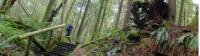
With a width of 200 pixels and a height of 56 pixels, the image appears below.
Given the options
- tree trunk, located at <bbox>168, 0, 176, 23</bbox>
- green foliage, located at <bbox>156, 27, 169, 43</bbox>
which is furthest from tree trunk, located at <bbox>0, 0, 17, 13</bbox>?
tree trunk, located at <bbox>168, 0, 176, 23</bbox>

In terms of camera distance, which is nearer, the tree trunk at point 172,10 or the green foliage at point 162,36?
the green foliage at point 162,36

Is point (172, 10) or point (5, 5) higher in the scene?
point (5, 5)

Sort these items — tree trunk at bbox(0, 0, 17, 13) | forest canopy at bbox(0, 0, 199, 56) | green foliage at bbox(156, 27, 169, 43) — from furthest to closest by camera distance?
1. tree trunk at bbox(0, 0, 17, 13)
2. green foliage at bbox(156, 27, 169, 43)
3. forest canopy at bbox(0, 0, 199, 56)

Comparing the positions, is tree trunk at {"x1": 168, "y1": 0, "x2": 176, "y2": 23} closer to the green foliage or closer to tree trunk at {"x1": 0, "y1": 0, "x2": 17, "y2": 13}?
the green foliage

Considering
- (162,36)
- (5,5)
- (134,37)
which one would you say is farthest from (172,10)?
(5,5)

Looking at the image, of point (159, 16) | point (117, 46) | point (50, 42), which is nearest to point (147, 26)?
point (159, 16)

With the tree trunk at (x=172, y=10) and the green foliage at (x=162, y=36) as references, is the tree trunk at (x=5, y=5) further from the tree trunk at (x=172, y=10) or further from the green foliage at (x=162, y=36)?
the tree trunk at (x=172, y=10)

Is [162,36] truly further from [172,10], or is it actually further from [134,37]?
[172,10]

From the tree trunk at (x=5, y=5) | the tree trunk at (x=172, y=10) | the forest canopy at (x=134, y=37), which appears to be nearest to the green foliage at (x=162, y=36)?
the forest canopy at (x=134, y=37)

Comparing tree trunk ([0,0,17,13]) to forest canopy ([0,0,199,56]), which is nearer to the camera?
forest canopy ([0,0,199,56])

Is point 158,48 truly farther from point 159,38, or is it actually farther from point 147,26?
point 147,26

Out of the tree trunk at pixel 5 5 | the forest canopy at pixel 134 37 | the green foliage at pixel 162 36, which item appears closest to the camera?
the forest canopy at pixel 134 37

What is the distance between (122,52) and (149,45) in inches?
33.2

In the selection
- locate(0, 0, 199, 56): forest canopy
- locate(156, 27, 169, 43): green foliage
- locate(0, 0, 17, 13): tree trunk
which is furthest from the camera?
locate(0, 0, 17, 13): tree trunk
